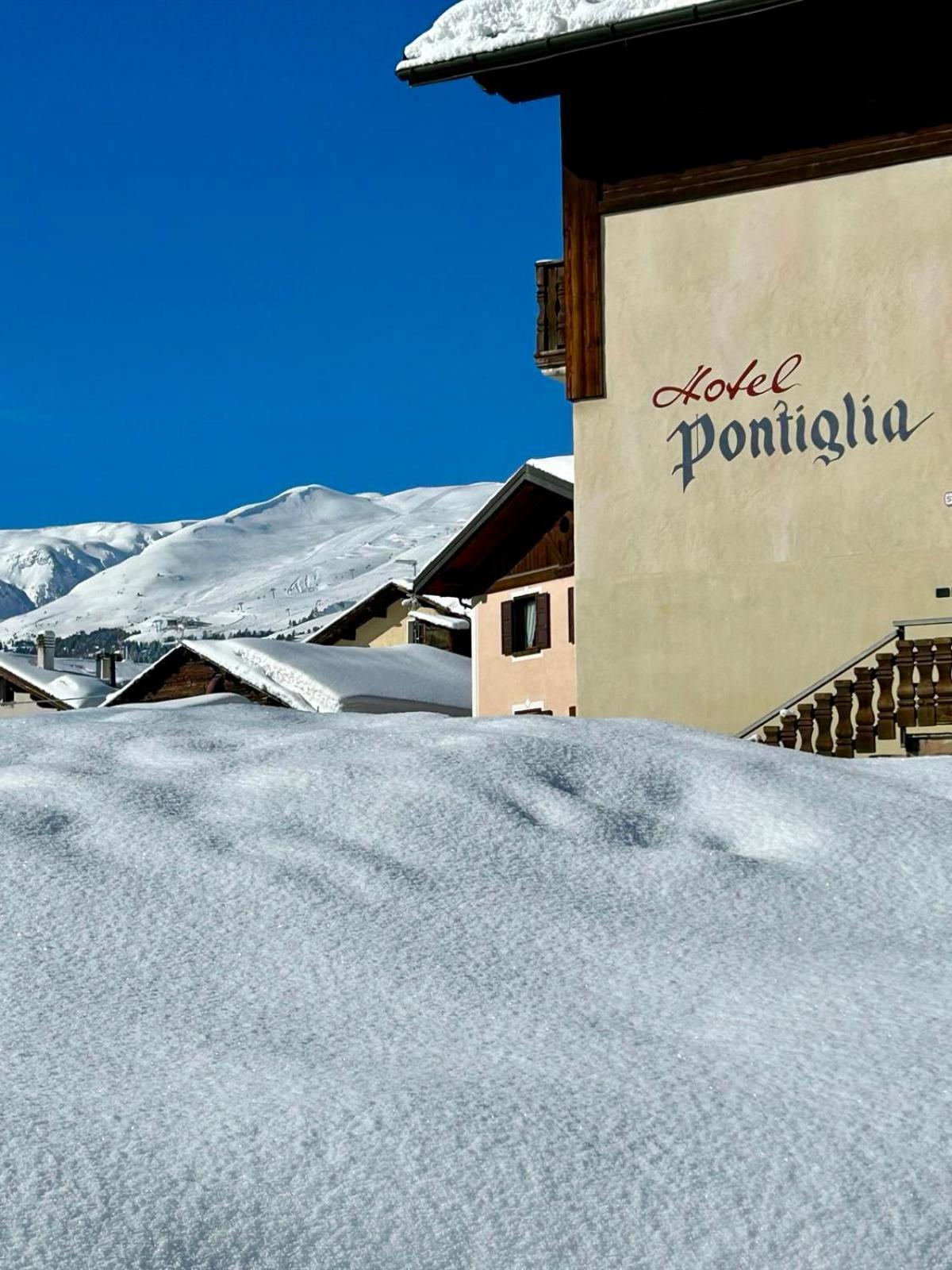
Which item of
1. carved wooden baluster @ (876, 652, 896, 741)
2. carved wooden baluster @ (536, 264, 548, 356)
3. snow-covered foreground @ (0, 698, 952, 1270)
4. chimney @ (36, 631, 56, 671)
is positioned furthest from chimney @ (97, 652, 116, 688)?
snow-covered foreground @ (0, 698, 952, 1270)

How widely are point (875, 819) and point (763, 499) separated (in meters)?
9.11

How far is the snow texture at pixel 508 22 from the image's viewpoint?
1450 cm

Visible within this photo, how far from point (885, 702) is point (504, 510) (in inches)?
715

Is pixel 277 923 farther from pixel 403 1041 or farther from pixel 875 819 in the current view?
pixel 875 819

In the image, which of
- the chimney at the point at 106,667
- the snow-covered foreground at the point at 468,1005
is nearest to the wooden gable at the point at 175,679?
the chimney at the point at 106,667

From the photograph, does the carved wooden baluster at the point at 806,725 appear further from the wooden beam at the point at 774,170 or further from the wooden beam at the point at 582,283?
the wooden beam at the point at 774,170

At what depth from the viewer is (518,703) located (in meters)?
32.3

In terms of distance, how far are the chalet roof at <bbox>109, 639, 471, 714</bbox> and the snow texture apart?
72.2 ft

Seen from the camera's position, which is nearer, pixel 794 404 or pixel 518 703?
pixel 794 404

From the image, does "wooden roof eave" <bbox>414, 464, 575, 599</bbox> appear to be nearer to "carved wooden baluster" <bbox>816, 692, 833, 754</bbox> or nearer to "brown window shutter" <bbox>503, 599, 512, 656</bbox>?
"brown window shutter" <bbox>503, 599, 512, 656</bbox>

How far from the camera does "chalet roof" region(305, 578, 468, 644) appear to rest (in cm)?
4862

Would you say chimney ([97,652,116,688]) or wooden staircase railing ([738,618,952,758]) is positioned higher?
wooden staircase railing ([738,618,952,758])

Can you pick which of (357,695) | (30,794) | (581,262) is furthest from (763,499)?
(357,695)

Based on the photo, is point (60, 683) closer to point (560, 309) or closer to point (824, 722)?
point (560, 309)
